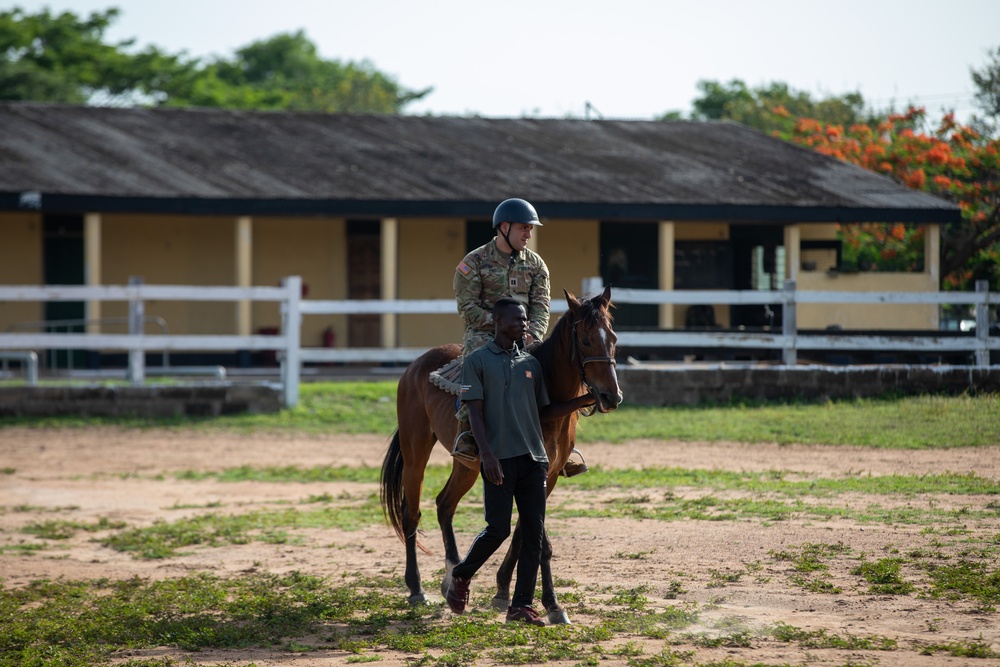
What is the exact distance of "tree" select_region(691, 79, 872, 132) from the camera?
45344 mm

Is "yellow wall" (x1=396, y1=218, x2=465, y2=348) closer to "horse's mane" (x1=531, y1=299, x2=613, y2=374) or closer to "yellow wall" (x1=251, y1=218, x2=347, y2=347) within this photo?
"yellow wall" (x1=251, y1=218, x2=347, y2=347)

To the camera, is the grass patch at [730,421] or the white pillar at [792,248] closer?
the grass patch at [730,421]

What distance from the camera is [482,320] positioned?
268 inches

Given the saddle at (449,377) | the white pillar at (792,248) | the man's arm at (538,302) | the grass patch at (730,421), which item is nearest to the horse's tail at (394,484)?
the saddle at (449,377)

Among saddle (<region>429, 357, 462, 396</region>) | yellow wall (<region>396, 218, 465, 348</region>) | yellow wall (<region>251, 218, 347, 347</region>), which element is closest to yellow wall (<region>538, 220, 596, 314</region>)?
yellow wall (<region>396, 218, 465, 348</region>)

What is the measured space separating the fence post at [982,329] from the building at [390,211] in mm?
4792

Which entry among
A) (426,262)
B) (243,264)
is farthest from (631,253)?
(243,264)

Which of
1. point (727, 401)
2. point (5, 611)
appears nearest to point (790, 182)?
point (727, 401)

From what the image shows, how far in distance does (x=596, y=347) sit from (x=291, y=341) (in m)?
10.6

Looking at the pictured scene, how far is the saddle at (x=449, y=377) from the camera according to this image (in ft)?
21.9

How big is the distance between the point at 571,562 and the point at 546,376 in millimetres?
1893

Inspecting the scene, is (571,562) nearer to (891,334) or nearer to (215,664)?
(215,664)

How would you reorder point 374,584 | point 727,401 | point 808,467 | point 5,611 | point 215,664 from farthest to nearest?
point 727,401 → point 808,467 → point 374,584 → point 5,611 → point 215,664

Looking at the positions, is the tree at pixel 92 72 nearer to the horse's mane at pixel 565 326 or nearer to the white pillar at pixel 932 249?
the white pillar at pixel 932 249
